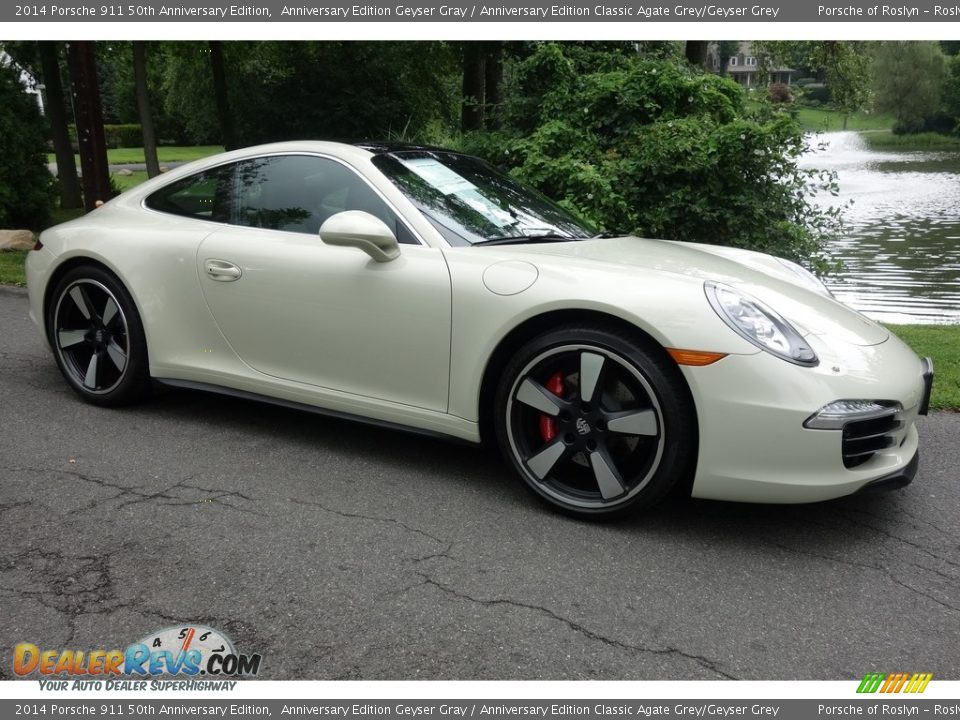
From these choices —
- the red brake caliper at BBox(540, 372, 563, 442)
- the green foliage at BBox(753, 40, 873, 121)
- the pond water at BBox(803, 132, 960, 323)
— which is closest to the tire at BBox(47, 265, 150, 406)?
the red brake caliper at BBox(540, 372, 563, 442)

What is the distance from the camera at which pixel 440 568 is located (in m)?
2.93

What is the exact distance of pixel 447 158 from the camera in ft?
14.2

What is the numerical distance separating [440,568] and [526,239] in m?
1.59

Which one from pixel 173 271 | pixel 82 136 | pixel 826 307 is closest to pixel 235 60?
pixel 82 136

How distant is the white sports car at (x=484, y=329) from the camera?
2994 millimetres

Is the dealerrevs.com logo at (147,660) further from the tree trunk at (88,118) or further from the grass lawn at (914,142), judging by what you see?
the grass lawn at (914,142)

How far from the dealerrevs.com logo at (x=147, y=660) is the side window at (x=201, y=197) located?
2.33m

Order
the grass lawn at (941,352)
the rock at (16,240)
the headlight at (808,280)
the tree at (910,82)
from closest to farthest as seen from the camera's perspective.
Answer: the headlight at (808,280) < the grass lawn at (941,352) < the rock at (16,240) < the tree at (910,82)

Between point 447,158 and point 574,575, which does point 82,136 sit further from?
point 574,575

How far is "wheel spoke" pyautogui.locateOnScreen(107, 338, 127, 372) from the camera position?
4.48 metres

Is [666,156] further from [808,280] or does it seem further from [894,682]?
[894,682]

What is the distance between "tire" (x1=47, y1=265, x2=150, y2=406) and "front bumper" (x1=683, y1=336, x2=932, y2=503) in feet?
9.43

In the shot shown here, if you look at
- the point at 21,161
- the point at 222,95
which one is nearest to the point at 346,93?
the point at 222,95

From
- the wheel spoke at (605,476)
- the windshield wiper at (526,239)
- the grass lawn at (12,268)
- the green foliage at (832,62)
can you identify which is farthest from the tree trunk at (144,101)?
the wheel spoke at (605,476)
